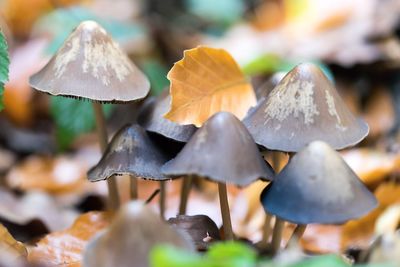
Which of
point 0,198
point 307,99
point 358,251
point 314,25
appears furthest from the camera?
point 314,25

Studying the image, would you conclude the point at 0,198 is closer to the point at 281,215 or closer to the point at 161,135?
the point at 161,135

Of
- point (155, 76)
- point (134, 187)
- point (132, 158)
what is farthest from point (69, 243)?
point (155, 76)

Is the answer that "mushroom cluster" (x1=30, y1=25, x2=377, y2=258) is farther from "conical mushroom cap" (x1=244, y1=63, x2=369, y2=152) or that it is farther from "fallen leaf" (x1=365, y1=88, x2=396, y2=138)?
"fallen leaf" (x1=365, y1=88, x2=396, y2=138)

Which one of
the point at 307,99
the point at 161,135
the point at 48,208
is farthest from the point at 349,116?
the point at 48,208

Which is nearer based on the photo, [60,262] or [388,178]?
[60,262]

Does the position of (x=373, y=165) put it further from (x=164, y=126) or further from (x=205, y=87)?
(x=164, y=126)

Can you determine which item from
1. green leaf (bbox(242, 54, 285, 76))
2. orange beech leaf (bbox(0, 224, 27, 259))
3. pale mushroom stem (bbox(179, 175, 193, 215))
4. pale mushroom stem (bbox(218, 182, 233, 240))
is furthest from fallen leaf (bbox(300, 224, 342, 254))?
orange beech leaf (bbox(0, 224, 27, 259))
